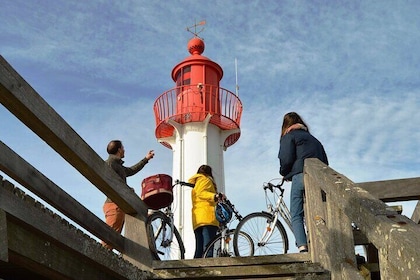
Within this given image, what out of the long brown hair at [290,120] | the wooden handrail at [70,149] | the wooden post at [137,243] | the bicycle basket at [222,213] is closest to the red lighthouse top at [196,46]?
the bicycle basket at [222,213]

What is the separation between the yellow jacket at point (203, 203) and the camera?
6547mm

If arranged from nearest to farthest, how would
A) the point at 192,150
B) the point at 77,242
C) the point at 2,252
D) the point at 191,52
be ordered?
the point at 2,252 < the point at 77,242 < the point at 192,150 < the point at 191,52

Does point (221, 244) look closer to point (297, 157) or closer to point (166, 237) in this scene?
point (166, 237)

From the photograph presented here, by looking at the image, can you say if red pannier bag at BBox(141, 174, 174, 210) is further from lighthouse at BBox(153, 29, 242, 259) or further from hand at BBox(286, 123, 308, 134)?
lighthouse at BBox(153, 29, 242, 259)

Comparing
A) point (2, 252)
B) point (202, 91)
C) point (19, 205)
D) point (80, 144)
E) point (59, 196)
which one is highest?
point (202, 91)

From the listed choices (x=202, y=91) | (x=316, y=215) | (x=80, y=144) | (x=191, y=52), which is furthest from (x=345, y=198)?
(x=191, y=52)

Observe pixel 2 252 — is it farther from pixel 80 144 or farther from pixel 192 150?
pixel 192 150

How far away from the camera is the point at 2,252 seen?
7.92 ft

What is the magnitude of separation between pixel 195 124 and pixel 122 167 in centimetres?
751

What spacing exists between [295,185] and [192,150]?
8024 millimetres

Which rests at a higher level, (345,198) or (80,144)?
(80,144)

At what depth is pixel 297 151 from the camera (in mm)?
4992

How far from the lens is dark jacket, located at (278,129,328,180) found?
4941 mm

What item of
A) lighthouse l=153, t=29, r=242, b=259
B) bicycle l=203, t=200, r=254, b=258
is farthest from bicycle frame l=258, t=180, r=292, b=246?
lighthouse l=153, t=29, r=242, b=259
